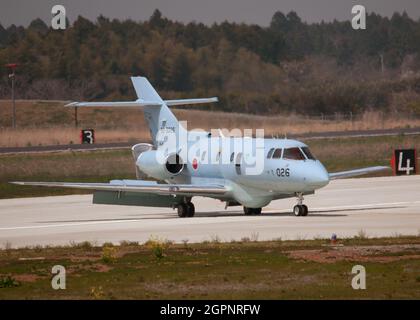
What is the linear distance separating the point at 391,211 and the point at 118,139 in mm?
42388

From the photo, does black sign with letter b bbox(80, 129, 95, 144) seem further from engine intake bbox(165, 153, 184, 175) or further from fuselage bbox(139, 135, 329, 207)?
engine intake bbox(165, 153, 184, 175)

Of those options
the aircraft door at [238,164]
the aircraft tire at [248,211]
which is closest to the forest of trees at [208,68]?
the aircraft tire at [248,211]

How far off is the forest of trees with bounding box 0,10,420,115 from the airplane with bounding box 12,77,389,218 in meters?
34.5

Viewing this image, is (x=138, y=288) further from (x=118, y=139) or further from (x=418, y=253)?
(x=118, y=139)

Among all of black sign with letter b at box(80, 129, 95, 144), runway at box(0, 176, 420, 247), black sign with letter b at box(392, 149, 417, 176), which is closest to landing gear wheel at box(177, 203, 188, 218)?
runway at box(0, 176, 420, 247)

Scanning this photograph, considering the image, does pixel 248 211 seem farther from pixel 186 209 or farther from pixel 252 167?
pixel 252 167

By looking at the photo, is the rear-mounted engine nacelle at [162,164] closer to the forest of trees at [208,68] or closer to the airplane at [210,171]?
the airplane at [210,171]

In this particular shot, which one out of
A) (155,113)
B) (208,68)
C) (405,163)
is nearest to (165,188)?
(155,113)

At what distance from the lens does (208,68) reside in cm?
7512

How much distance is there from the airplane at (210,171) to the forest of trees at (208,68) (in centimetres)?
3454

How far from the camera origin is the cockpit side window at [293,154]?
1371 inches

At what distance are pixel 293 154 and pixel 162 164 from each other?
5719 mm

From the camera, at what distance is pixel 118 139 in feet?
252

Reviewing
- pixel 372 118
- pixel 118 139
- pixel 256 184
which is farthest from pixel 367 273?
pixel 372 118
